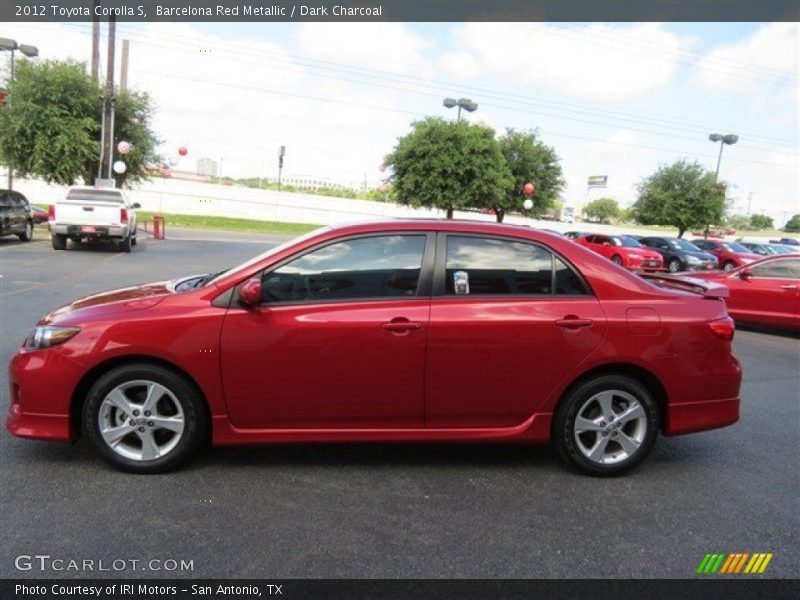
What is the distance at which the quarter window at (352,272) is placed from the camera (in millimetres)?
3832

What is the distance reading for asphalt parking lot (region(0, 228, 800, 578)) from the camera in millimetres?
2963

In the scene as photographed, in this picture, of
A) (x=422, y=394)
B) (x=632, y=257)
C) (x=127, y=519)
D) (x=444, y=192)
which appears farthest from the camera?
(x=444, y=192)

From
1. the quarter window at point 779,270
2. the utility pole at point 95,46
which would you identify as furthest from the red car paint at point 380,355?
the utility pole at point 95,46

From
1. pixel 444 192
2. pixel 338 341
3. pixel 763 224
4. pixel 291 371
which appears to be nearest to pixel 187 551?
pixel 291 371

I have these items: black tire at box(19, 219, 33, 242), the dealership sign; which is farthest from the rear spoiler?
the dealership sign

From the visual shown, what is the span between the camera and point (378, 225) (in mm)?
4012

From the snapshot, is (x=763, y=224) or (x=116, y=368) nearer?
(x=116, y=368)

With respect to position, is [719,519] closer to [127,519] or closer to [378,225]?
[378,225]

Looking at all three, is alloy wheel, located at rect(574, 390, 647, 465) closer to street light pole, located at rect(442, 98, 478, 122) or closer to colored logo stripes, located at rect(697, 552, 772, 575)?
colored logo stripes, located at rect(697, 552, 772, 575)

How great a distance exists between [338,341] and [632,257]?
2216 centimetres

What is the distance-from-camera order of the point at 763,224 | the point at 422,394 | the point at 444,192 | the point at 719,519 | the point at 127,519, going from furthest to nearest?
the point at 763,224
the point at 444,192
the point at 422,394
the point at 719,519
the point at 127,519

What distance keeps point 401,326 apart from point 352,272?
0.48 m

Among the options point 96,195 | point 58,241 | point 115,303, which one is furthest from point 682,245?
point 115,303

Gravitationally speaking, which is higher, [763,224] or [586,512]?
→ [763,224]
